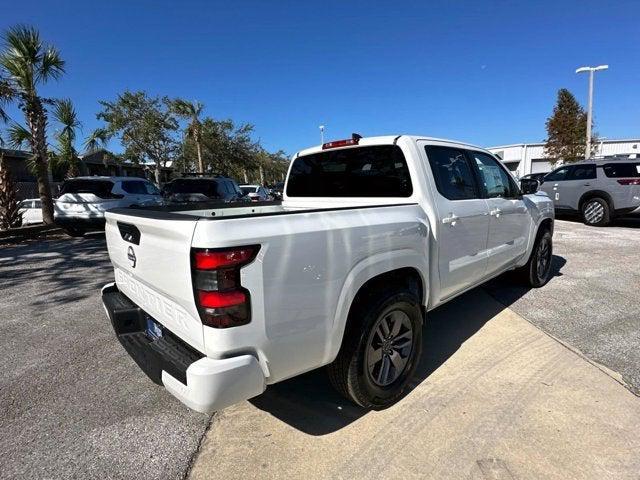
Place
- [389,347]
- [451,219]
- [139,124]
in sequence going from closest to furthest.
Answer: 1. [389,347]
2. [451,219]
3. [139,124]

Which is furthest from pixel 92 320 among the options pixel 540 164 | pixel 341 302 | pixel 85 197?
pixel 540 164

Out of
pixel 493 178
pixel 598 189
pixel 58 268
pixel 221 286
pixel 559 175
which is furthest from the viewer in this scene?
pixel 559 175

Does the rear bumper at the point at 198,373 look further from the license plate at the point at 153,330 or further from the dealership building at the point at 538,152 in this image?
the dealership building at the point at 538,152

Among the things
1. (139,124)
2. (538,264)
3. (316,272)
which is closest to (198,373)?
(316,272)

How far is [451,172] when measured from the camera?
3438 millimetres

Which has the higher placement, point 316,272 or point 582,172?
point 582,172

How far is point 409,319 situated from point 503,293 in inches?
118

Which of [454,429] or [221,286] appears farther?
[454,429]

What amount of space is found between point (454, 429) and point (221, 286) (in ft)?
5.85

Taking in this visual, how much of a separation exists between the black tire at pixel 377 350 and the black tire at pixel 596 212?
10474 millimetres

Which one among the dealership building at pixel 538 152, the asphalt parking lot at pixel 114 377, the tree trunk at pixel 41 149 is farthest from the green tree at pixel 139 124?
the dealership building at pixel 538 152

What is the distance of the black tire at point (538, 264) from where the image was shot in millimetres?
5148

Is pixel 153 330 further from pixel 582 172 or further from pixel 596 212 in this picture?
pixel 582 172

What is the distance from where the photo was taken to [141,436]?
2434mm
